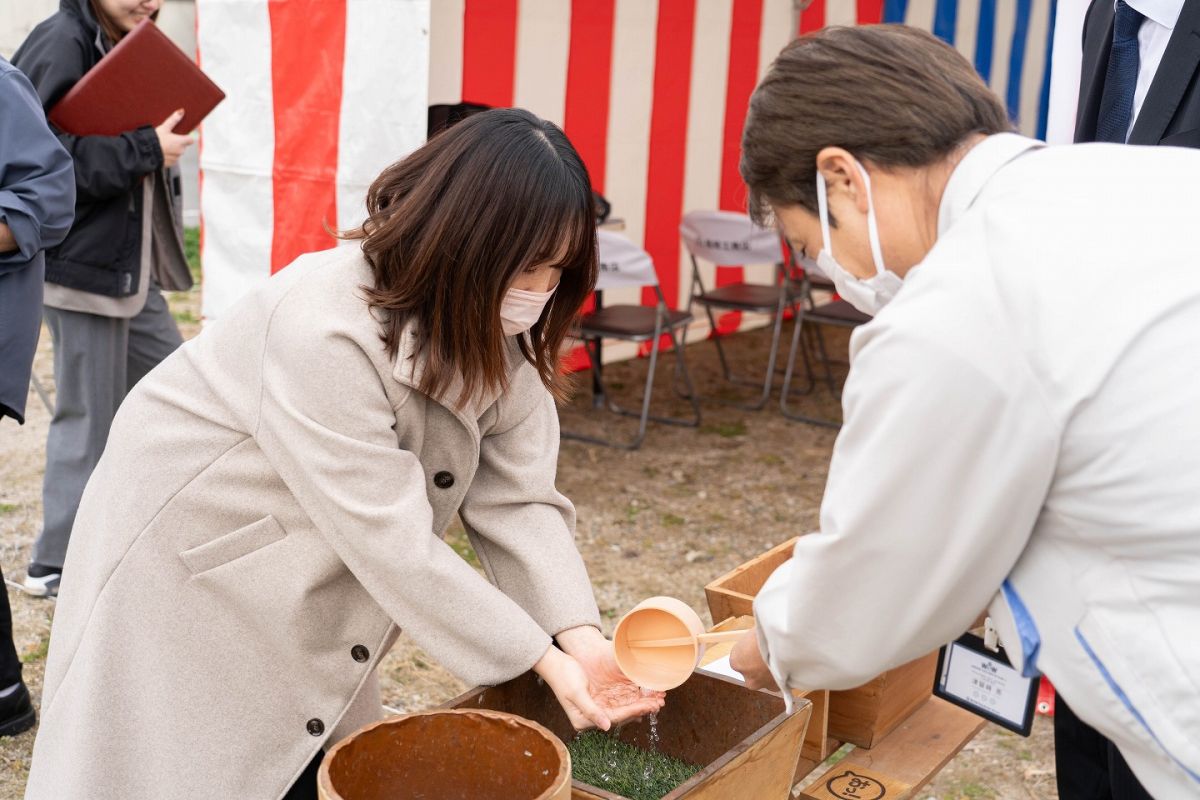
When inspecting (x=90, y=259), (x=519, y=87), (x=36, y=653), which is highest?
(x=519, y=87)

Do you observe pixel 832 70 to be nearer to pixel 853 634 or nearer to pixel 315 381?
pixel 853 634

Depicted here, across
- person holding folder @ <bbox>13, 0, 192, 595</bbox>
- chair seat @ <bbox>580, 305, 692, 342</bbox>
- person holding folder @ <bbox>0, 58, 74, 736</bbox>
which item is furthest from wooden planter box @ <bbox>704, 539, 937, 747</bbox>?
chair seat @ <bbox>580, 305, 692, 342</bbox>

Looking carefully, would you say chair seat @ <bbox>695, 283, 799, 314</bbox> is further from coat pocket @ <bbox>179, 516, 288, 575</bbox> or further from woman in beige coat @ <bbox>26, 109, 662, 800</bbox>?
coat pocket @ <bbox>179, 516, 288, 575</bbox>

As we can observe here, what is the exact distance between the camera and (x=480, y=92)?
15.9 ft

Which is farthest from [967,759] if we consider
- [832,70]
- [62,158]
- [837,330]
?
[837,330]

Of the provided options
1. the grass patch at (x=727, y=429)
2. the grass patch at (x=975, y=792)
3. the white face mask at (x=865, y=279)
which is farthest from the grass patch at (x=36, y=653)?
the grass patch at (x=727, y=429)

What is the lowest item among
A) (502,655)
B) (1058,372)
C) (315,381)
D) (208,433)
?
(502,655)

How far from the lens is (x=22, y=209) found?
2.39 metres

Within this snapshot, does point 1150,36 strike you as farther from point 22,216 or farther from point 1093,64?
point 22,216

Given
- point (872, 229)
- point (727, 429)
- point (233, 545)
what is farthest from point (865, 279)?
point (727, 429)

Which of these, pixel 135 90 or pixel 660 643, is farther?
pixel 135 90

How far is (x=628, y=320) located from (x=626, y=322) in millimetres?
45

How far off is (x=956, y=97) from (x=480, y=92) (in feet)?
13.0

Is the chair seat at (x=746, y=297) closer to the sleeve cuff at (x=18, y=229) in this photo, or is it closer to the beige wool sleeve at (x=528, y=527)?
the sleeve cuff at (x=18, y=229)
